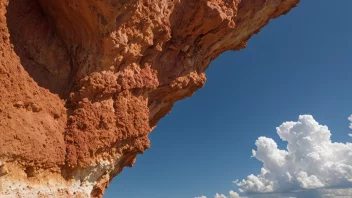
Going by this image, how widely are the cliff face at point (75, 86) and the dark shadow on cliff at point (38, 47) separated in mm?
36

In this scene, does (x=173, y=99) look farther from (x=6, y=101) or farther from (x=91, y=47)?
(x=6, y=101)

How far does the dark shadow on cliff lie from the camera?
34.4 ft

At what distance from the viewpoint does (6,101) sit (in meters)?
9.12

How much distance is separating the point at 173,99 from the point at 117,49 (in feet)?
21.3

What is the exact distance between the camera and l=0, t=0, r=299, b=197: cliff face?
936 cm

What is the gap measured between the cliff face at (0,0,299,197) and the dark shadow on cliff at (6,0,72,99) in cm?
4

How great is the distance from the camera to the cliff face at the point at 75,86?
936cm

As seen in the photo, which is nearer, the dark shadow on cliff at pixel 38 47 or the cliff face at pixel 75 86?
the cliff face at pixel 75 86

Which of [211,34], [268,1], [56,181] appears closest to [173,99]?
[211,34]

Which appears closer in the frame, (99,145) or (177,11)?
(99,145)

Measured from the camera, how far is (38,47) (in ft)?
36.5

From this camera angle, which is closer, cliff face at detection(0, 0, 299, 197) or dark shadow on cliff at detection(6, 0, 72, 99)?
cliff face at detection(0, 0, 299, 197)

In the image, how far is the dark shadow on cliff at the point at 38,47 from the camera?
10500 millimetres

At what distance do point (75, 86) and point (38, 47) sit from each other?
1819mm
